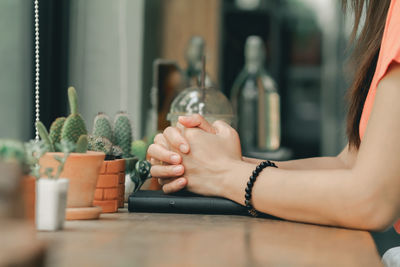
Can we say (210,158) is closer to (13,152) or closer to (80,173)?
(80,173)

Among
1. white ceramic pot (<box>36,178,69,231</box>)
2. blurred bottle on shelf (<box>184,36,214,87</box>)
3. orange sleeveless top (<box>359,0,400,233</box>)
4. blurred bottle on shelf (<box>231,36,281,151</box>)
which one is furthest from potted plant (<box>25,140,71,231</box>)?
blurred bottle on shelf (<box>231,36,281,151</box>)

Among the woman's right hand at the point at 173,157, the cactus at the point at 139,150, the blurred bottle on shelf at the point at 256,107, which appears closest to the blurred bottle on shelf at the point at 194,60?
the blurred bottle on shelf at the point at 256,107

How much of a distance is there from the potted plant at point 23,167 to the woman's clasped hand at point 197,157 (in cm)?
38

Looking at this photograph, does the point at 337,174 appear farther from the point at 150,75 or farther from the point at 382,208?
the point at 150,75

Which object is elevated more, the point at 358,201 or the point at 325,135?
the point at 358,201

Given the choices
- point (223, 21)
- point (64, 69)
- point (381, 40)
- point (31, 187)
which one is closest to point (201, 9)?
point (223, 21)

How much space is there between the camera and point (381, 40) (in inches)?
42.8

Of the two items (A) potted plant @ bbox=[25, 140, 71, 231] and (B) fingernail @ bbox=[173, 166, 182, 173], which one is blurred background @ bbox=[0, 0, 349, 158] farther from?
(A) potted plant @ bbox=[25, 140, 71, 231]

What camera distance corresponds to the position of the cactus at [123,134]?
1.25 m

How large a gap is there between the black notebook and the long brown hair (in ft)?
1.21

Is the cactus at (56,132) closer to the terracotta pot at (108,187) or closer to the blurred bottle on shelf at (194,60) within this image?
the terracotta pot at (108,187)

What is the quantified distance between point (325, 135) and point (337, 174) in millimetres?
4142

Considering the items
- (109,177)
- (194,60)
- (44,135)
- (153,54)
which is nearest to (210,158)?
(109,177)

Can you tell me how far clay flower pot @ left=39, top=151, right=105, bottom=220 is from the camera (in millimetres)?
878
